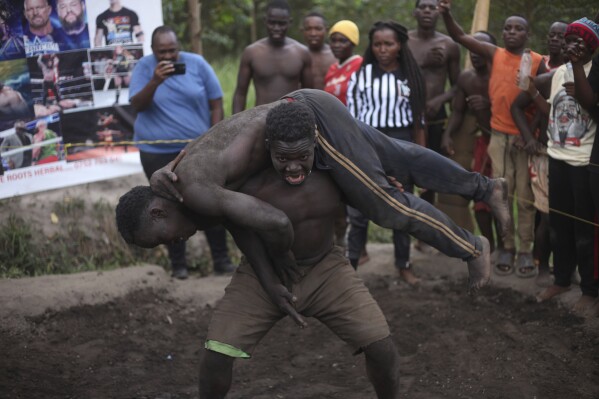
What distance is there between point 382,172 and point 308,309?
2.77 feet

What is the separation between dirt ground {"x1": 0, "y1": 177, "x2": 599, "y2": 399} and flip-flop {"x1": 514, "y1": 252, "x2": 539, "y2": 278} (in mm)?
86

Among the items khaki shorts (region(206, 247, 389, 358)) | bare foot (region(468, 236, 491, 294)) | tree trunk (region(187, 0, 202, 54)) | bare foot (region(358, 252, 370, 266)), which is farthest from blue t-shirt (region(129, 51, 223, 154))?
bare foot (region(468, 236, 491, 294))

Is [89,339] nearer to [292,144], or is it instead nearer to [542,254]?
[292,144]

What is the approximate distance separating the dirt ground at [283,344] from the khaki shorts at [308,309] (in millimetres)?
1041

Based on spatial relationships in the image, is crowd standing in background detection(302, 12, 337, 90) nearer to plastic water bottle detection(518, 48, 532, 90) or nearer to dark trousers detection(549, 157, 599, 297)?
plastic water bottle detection(518, 48, 532, 90)

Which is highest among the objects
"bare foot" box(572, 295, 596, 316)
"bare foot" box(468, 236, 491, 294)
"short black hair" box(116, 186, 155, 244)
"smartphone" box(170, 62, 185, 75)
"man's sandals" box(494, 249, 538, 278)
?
"smartphone" box(170, 62, 185, 75)

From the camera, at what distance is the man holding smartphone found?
6.75 meters

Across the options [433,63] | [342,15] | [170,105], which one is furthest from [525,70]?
[342,15]

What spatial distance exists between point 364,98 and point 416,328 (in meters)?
2.00

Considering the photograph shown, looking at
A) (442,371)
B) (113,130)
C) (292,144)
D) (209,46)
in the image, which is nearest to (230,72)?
(209,46)

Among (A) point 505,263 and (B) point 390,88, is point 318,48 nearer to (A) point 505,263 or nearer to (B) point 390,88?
(B) point 390,88

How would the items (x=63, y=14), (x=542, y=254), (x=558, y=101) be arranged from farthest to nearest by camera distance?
(x=63, y=14)
(x=542, y=254)
(x=558, y=101)

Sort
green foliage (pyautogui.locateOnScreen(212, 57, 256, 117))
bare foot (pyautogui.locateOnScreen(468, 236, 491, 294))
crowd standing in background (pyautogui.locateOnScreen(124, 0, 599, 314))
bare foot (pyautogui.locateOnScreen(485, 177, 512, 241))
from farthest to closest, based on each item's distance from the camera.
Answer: green foliage (pyautogui.locateOnScreen(212, 57, 256, 117)) < crowd standing in background (pyautogui.locateOnScreen(124, 0, 599, 314)) < bare foot (pyautogui.locateOnScreen(485, 177, 512, 241)) < bare foot (pyautogui.locateOnScreen(468, 236, 491, 294))

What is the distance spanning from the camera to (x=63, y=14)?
7.00m
